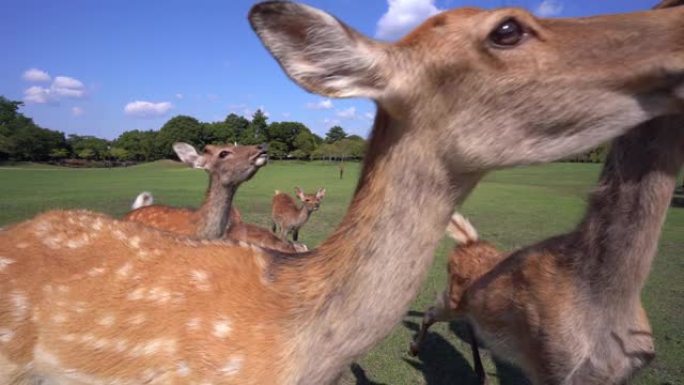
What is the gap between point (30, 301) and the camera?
7.73 feet

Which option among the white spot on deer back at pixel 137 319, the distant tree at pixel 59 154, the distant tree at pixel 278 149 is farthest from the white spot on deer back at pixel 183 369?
the distant tree at pixel 278 149

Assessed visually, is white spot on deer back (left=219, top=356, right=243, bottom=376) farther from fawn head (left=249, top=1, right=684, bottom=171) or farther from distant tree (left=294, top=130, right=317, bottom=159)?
distant tree (left=294, top=130, right=317, bottom=159)

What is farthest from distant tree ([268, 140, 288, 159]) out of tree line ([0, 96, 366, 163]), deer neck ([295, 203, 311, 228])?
deer neck ([295, 203, 311, 228])

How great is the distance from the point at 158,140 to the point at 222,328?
96176 mm

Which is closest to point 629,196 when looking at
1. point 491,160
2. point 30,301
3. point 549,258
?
point 549,258

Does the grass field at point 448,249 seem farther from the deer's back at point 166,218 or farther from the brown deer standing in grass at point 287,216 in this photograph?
the deer's back at point 166,218

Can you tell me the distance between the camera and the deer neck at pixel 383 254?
196cm

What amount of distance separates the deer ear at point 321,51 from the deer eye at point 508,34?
0.44 m

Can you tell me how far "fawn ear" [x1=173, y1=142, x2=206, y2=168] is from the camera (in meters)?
7.98

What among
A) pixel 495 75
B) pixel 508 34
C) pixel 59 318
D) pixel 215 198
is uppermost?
pixel 508 34

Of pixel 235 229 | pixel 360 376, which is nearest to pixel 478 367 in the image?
pixel 360 376

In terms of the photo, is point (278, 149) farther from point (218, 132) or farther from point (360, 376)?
point (360, 376)

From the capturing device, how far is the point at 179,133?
9344 cm

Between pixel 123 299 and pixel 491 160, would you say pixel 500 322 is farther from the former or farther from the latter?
pixel 123 299
